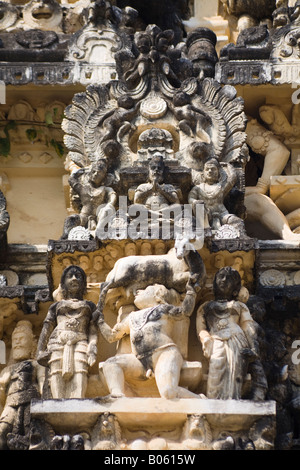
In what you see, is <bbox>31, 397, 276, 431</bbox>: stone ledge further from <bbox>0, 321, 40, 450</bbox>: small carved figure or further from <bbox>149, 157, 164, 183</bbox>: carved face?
<bbox>149, 157, 164, 183</bbox>: carved face

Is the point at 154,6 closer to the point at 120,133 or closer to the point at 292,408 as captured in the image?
the point at 120,133

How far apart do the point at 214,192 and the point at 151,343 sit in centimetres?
237

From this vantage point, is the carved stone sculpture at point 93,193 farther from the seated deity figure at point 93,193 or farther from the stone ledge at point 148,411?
the stone ledge at point 148,411

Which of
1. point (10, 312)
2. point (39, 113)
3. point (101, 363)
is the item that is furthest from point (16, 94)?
point (101, 363)

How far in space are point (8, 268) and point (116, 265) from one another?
1.82 metres

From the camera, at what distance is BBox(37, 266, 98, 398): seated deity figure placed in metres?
14.5

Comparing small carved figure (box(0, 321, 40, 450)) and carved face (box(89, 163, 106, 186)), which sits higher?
carved face (box(89, 163, 106, 186))

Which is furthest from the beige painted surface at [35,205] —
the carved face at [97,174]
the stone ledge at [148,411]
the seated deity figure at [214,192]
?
the stone ledge at [148,411]

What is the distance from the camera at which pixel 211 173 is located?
16.4m

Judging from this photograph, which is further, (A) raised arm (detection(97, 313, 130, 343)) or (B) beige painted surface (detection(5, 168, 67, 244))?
(B) beige painted surface (detection(5, 168, 67, 244))

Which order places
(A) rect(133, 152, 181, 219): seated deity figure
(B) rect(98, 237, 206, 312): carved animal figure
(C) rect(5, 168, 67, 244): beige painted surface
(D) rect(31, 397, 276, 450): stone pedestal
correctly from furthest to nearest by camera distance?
(C) rect(5, 168, 67, 244): beige painted surface < (A) rect(133, 152, 181, 219): seated deity figure < (B) rect(98, 237, 206, 312): carved animal figure < (D) rect(31, 397, 276, 450): stone pedestal

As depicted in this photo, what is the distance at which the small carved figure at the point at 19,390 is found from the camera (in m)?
14.7

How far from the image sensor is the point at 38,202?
1803 cm
